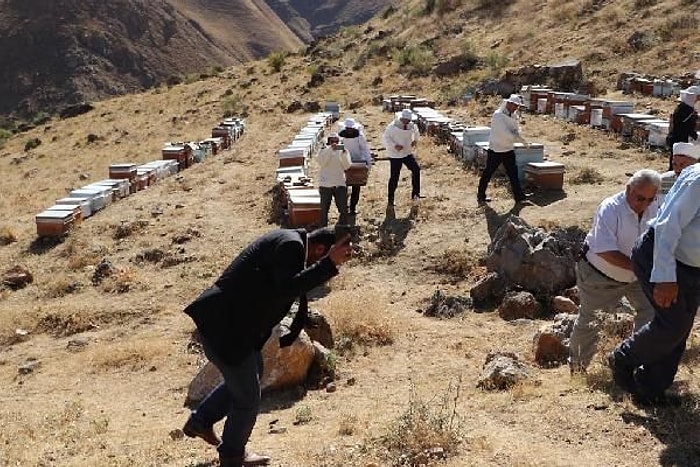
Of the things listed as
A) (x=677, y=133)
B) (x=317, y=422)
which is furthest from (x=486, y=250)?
(x=317, y=422)

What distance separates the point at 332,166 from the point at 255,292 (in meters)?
6.10

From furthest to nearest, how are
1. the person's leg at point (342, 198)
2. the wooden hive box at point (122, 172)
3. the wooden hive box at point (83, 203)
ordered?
the wooden hive box at point (122, 172) < the wooden hive box at point (83, 203) < the person's leg at point (342, 198)

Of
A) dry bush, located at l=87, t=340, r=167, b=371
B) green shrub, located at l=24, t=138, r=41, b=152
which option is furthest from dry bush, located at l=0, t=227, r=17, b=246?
green shrub, located at l=24, t=138, r=41, b=152

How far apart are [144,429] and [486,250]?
515 cm

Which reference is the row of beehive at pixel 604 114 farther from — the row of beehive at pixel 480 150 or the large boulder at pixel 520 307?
the large boulder at pixel 520 307

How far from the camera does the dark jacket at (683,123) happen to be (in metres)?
8.28

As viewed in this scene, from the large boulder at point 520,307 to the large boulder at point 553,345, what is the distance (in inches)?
53.4

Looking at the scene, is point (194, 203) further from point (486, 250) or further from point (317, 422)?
point (317, 422)

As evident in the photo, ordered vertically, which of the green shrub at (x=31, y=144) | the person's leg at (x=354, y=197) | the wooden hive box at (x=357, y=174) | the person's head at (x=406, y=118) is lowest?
the green shrub at (x=31, y=144)

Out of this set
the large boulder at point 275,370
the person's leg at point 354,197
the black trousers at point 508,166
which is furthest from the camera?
the person's leg at point 354,197

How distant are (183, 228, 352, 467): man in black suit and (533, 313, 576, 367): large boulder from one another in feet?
9.01

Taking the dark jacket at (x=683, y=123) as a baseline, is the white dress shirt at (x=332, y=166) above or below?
below

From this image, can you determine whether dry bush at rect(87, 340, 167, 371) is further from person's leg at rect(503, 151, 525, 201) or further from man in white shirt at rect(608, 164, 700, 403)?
person's leg at rect(503, 151, 525, 201)

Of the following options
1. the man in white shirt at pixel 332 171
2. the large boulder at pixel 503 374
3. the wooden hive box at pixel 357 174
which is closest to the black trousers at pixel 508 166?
the wooden hive box at pixel 357 174
